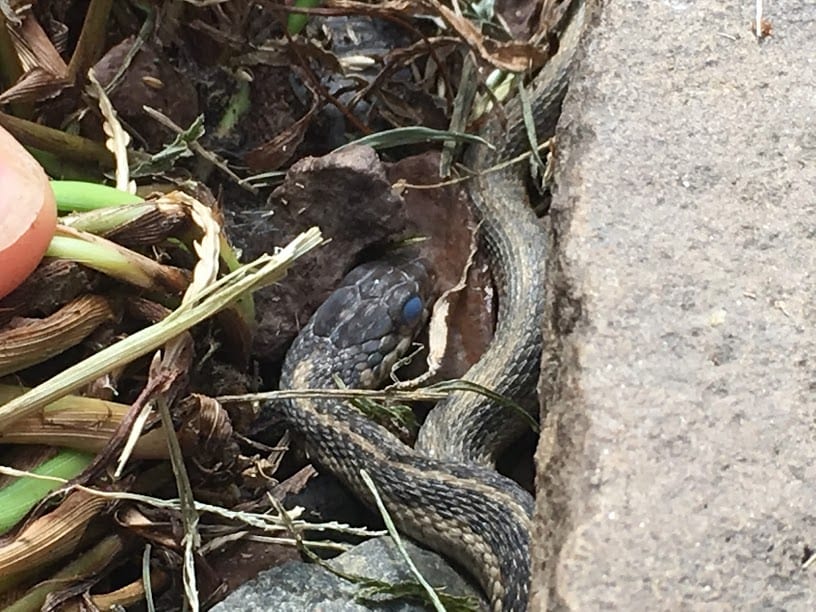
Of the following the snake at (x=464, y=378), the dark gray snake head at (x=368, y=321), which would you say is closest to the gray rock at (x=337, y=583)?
the snake at (x=464, y=378)

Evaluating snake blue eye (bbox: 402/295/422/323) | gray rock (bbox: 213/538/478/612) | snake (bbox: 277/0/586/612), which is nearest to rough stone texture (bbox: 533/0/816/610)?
snake (bbox: 277/0/586/612)


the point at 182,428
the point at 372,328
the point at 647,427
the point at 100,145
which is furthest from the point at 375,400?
the point at 647,427

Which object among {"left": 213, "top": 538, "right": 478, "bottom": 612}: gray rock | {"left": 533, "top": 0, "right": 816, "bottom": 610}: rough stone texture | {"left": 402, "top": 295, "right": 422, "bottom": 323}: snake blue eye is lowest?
{"left": 213, "top": 538, "right": 478, "bottom": 612}: gray rock

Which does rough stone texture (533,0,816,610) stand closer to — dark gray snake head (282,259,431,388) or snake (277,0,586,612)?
snake (277,0,586,612)

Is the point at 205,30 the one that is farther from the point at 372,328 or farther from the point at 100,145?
the point at 372,328

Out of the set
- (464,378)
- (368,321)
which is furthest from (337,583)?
(368,321)

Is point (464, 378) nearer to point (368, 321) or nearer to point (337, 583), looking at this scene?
point (368, 321)
